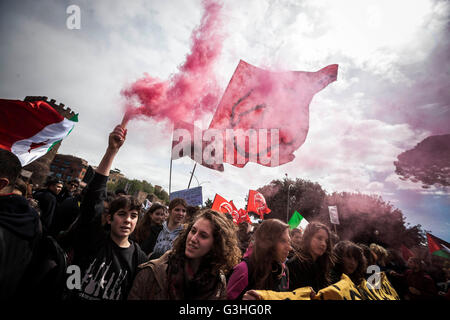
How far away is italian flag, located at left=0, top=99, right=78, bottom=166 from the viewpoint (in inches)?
178

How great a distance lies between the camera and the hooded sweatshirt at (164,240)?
3.21 metres

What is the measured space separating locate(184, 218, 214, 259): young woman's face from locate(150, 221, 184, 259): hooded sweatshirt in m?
1.44

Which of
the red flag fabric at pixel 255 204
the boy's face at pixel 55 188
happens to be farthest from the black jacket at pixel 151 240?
the red flag fabric at pixel 255 204

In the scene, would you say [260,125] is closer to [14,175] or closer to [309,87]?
[309,87]

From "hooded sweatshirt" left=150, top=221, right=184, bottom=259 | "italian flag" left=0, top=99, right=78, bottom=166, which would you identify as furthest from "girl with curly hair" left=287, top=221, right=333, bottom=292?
"italian flag" left=0, top=99, right=78, bottom=166

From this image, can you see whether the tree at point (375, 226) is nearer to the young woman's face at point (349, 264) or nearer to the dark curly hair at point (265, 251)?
the young woman's face at point (349, 264)

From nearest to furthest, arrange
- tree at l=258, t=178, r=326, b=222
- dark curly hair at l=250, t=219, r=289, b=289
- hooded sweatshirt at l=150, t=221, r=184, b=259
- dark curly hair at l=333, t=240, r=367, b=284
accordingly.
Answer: dark curly hair at l=250, t=219, r=289, b=289 < dark curly hair at l=333, t=240, r=367, b=284 < hooded sweatshirt at l=150, t=221, r=184, b=259 < tree at l=258, t=178, r=326, b=222

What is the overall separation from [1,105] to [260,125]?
21.1 ft

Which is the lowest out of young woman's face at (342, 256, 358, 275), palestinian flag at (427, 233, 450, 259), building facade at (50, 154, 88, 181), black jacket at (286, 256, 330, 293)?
black jacket at (286, 256, 330, 293)

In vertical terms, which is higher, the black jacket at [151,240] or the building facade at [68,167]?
the building facade at [68,167]

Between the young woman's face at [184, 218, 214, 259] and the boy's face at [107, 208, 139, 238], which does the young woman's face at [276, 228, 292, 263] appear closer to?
the young woman's face at [184, 218, 214, 259]

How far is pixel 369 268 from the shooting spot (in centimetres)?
381

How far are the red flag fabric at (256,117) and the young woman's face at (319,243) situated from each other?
2.71 meters
